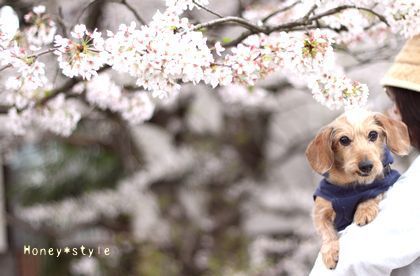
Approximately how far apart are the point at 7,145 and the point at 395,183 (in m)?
4.66

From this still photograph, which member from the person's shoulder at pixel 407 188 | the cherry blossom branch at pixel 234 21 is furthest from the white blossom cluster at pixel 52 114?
the person's shoulder at pixel 407 188

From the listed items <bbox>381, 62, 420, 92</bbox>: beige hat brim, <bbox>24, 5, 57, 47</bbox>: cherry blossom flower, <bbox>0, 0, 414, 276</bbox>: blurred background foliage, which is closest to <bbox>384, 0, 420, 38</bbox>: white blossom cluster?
<bbox>381, 62, 420, 92</bbox>: beige hat brim

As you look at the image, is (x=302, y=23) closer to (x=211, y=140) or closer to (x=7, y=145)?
(x=7, y=145)

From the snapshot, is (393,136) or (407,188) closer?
(407,188)

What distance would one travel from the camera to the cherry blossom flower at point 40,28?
3443mm

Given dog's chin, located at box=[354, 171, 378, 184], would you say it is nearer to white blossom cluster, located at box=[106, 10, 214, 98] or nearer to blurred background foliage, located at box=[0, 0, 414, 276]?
white blossom cluster, located at box=[106, 10, 214, 98]

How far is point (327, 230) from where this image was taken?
2.66m

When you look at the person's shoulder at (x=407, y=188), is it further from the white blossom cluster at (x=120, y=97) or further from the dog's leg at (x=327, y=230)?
the white blossom cluster at (x=120, y=97)

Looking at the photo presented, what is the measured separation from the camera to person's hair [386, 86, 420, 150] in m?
2.69

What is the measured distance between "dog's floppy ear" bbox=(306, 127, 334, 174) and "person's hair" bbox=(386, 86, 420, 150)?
0.32 m

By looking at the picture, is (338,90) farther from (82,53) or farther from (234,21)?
(82,53)

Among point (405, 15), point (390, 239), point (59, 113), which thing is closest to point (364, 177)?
point (390, 239)

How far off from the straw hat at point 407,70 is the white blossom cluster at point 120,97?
1.51 metres

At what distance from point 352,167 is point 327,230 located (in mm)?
306
